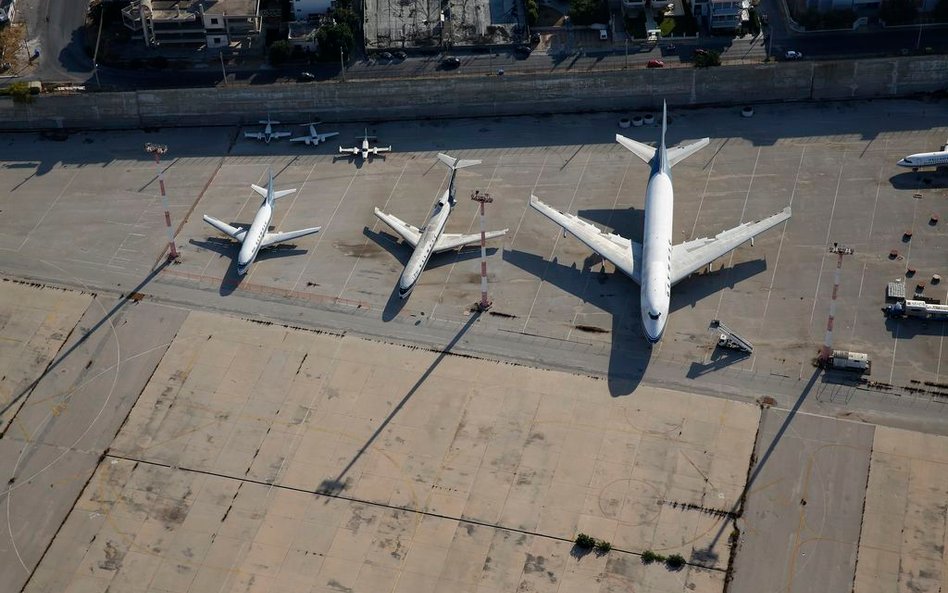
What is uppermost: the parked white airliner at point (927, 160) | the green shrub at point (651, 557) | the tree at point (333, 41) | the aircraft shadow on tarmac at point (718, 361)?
the tree at point (333, 41)

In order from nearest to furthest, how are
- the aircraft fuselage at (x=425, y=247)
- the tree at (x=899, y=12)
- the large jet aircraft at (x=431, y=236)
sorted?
the aircraft fuselage at (x=425, y=247), the large jet aircraft at (x=431, y=236), the tree at (x=899, y=12)

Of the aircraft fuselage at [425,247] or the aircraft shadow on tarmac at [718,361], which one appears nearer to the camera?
the aircraft shadow on tarmac at [718,361]

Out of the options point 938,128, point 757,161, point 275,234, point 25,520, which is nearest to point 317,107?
point 275,234

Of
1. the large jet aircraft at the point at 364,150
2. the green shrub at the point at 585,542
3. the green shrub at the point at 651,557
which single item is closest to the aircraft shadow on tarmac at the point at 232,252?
the large jet aircraft at the point at 364,150

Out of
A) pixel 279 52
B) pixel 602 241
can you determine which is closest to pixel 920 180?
pixel 602 241

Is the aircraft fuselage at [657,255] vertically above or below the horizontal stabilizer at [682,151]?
below

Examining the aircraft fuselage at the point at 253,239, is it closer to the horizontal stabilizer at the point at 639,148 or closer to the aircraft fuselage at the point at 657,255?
the horizontal stabilizer at the point at 639,148

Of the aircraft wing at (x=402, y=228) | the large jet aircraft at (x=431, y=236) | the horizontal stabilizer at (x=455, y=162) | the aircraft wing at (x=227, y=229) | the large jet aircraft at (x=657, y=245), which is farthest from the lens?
the aircraft wing at (x=227, y=229)
